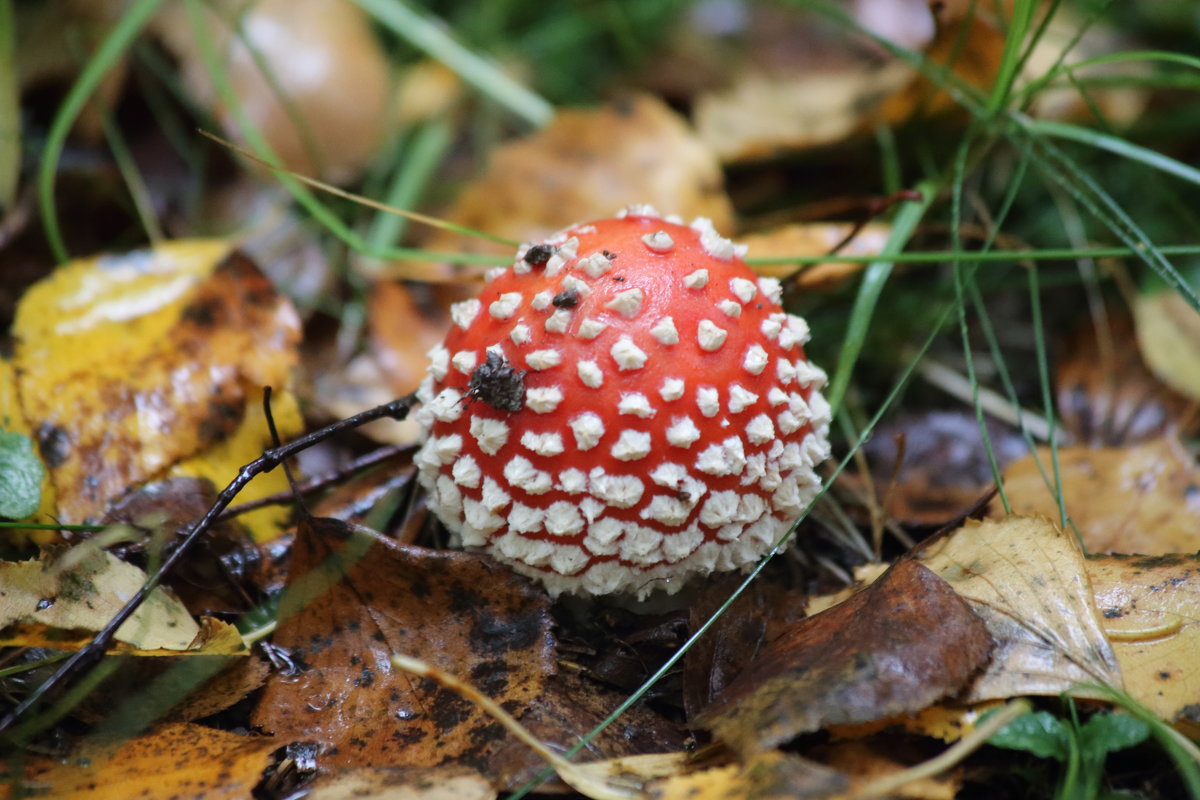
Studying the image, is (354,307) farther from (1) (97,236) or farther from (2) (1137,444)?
(2) (1137,444)

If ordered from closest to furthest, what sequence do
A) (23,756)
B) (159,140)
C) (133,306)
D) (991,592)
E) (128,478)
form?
(23,756), (991,592), (128,478), (133,306), (159,140)

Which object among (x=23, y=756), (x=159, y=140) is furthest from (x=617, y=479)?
(x=159, y=140)

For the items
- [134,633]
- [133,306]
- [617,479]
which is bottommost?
[134,633]

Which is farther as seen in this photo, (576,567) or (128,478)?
(128,478)

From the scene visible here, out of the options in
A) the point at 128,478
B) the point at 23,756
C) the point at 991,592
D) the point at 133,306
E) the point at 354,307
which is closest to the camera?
the point at 23,756

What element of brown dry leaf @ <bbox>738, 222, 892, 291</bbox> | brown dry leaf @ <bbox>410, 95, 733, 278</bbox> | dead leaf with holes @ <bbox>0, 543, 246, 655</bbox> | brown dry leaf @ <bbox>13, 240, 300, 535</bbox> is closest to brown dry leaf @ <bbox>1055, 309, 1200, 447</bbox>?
brown dry leaf @ <bbox>738, 222, 892, 291</bbox>

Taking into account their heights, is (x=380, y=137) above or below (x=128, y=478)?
above

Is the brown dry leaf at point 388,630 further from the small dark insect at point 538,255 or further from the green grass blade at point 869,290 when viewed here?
the green grass blade at point 869,290

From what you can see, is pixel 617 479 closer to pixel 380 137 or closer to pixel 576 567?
pixel 576 567
